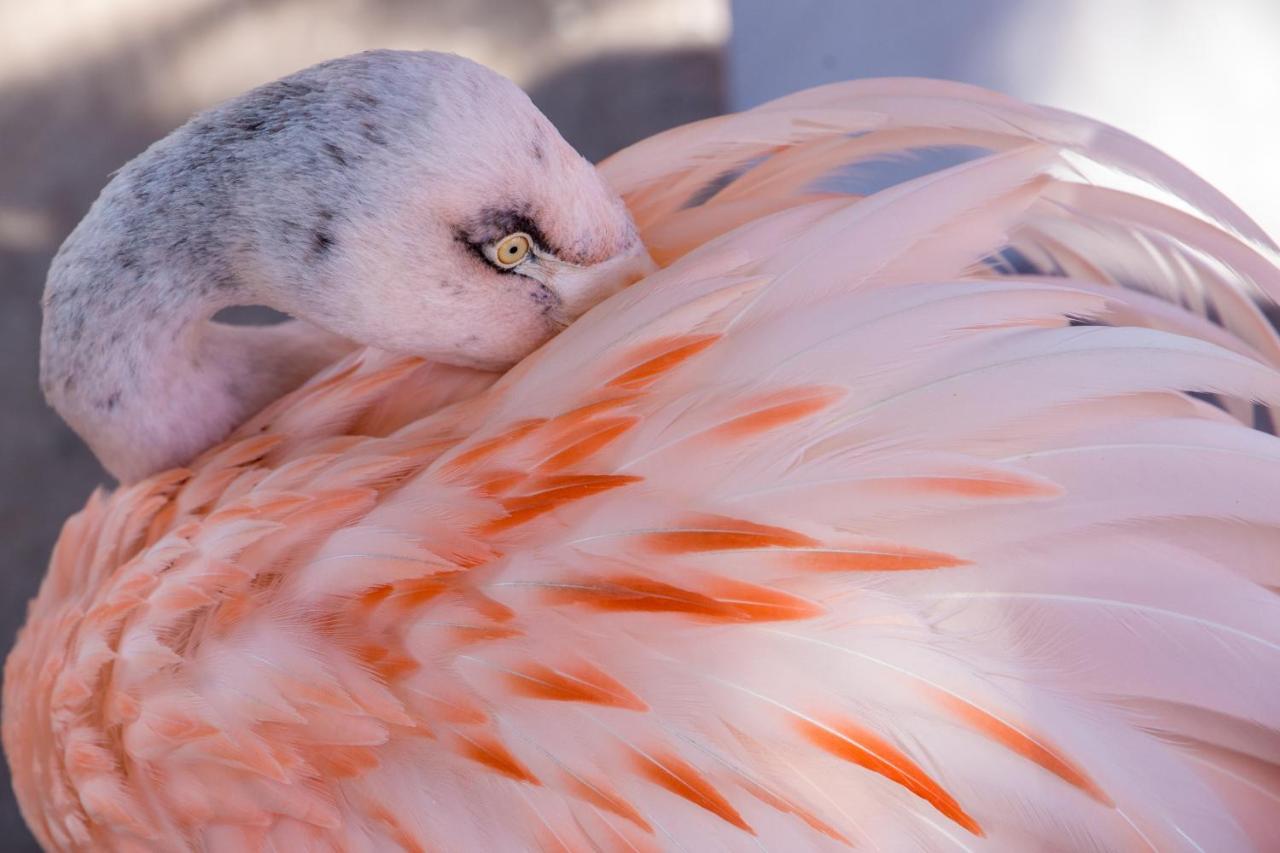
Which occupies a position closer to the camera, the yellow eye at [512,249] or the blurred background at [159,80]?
the yellow eye at [512,249]

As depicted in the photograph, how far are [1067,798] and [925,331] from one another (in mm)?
281

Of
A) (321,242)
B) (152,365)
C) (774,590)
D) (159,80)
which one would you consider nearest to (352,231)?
(321,242)

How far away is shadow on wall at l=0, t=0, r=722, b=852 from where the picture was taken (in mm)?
1719

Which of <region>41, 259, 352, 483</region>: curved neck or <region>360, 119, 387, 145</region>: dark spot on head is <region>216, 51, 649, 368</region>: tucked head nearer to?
<region>360, 119, 387, 145</region>: dark spot on head

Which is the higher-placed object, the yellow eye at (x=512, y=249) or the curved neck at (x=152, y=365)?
the yellow eye at (x=512, y=249)

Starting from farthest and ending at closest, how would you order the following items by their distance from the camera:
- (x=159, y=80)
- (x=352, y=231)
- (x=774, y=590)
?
(x=159, y=80) < (x=352, y=231) < (x=774, y=590)

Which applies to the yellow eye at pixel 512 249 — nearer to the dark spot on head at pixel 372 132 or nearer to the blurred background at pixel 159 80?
the dark spot on head at pixel 372 132

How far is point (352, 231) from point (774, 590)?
1.19 feet

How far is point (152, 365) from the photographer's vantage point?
88 cm

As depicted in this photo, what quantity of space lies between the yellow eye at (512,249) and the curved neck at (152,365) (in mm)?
175

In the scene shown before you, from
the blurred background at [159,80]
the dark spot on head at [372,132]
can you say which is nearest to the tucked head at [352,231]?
the dark spot on head at [372,132]

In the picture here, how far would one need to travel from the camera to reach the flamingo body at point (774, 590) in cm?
63

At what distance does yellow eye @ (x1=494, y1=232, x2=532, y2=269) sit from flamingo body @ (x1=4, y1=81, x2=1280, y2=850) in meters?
0.07

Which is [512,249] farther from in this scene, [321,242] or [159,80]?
[159,80]
